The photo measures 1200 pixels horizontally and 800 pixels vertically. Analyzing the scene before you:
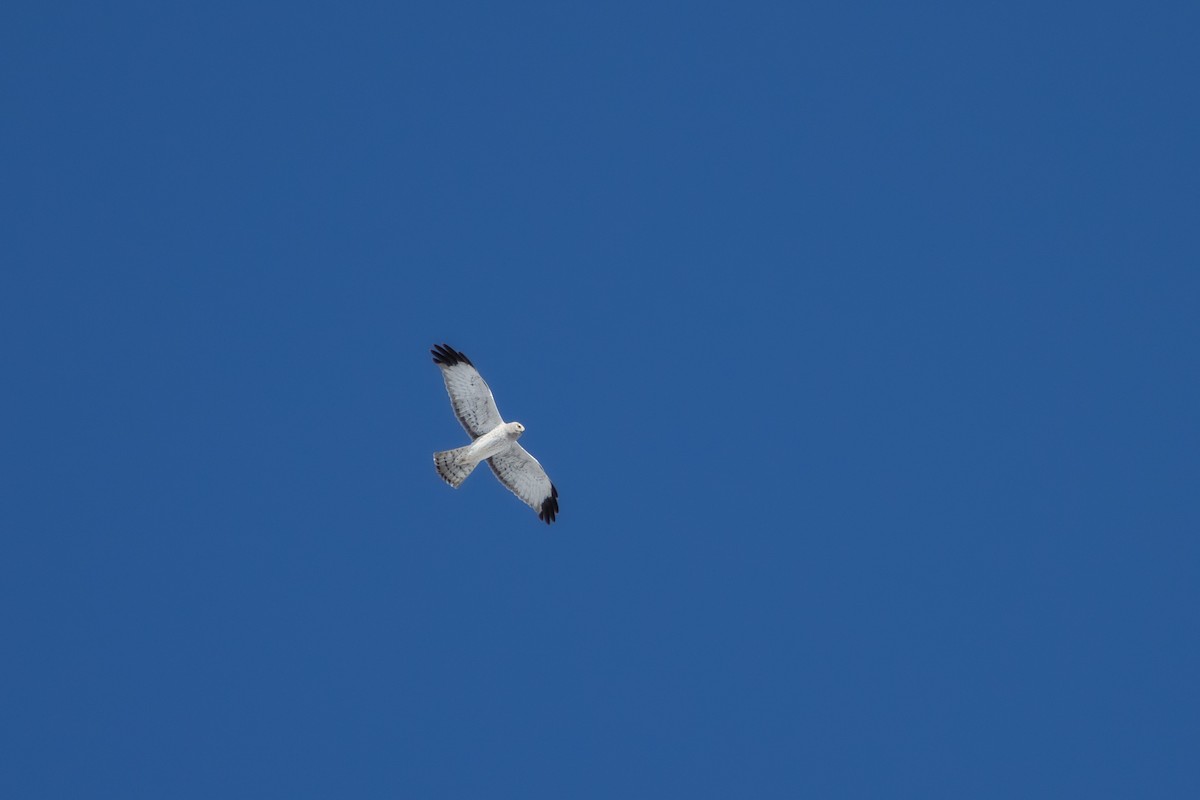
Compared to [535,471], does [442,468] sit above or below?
below

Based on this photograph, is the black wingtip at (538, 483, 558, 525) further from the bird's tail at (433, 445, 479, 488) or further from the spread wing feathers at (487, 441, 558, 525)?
the bird's tail at (433, 445, 479, 488)

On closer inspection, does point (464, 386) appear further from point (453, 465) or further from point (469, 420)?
point (453, 465)

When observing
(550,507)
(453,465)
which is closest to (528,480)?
(550,507)

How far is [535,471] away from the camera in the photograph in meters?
19.9

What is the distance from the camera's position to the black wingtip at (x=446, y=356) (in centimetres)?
1852

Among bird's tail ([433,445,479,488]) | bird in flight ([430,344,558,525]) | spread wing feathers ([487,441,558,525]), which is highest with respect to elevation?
spread wing feathers ([487,441,558,525])

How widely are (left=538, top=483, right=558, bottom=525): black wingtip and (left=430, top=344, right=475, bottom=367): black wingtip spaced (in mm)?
2585

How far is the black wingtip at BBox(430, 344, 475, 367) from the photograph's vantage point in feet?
60.7

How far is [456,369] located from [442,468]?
1.30 meters

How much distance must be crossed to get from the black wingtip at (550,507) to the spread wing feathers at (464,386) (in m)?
1.85

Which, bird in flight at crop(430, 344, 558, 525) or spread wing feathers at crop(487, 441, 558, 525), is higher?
spread wing feathers at crop(487, 441, 558, 525)

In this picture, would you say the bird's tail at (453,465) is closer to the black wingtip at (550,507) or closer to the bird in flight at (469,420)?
the bird in flight at (469,420)

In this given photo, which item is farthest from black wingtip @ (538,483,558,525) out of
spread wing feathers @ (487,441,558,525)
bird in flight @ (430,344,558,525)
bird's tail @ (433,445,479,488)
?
bird's tail @ (433,445,479,488)

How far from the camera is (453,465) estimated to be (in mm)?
18781
